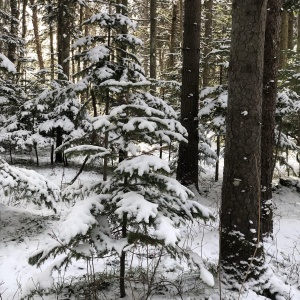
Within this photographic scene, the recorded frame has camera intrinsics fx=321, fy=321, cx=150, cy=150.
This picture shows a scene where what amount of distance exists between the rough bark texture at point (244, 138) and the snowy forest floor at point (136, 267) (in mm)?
389

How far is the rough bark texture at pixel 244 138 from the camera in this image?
155 inches

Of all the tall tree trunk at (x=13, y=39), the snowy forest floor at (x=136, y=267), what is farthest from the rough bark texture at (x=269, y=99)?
the tall tree trunk at (x=13, y=39)

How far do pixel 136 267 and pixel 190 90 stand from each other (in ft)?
18.0

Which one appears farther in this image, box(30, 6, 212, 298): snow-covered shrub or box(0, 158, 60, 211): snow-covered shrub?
box(0, 158, 60, 211): snow-covered shrub

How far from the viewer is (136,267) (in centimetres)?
484

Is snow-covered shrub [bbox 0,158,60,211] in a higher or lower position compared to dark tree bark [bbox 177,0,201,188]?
lower

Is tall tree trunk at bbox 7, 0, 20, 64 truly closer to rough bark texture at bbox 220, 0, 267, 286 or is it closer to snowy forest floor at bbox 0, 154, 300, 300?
snowy forest floor at bbox 0, 154, 300, 300

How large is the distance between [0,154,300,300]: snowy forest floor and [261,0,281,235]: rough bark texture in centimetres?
75

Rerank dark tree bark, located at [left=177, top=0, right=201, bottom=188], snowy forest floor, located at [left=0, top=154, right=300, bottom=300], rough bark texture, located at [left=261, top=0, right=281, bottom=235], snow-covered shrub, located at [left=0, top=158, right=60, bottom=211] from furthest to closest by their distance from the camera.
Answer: dark tree bark, located at [left=177, top=0, right=201, bottom=188] → snow-covered shrub, located at [left=0, top=158, right=60, bottom=211] → rough bark texture, located at [left=261, top=0, right=281, bottom=235] → snowy forest floor, located at [left=0, top=154, right=300, bottom=300]

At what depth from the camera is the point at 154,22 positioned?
638 inches

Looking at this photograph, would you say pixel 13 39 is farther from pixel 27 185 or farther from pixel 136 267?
pixel 136 267

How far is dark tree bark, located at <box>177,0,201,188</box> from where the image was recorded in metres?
8.77

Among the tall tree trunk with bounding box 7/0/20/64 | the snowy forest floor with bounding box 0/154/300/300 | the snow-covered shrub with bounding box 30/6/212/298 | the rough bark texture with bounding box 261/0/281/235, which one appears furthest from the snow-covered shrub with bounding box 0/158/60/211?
the tall tree trunk with bounding box 7/0/20/64

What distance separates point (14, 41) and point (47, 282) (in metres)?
12.2
